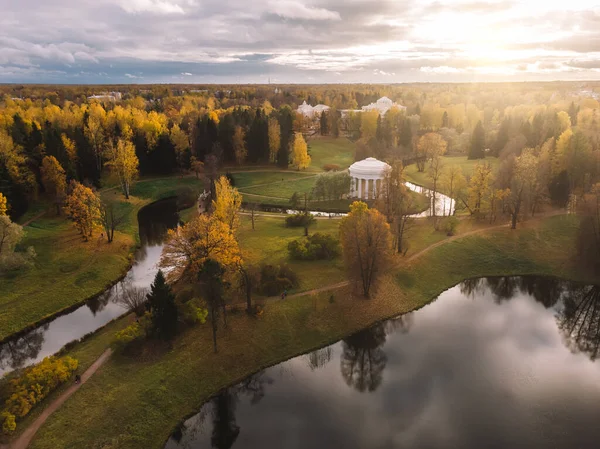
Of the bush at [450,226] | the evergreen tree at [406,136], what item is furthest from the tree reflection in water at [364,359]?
the evergreen tree at [406,136]

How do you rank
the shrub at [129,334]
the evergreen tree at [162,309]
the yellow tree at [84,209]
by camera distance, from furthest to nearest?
the yellow tree at [84,209] < the evergreen tree at [162,309] < the shrub at [129,334]

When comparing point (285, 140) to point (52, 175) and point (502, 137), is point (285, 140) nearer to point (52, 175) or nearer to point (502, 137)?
point (52, 175)

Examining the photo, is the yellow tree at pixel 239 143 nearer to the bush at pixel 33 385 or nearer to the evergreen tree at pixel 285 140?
the evergreen tree at pixel 285 140

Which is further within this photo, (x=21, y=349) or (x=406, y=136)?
(x=406, y=136)

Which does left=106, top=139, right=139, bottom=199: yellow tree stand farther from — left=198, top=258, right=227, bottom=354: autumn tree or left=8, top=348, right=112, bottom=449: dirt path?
left=8, top=348, right=112, bottom=449: dirt path

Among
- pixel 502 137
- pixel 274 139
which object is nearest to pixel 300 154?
pixel 274 139

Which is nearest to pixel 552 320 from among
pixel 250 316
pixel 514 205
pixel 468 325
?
pixel 468 325
